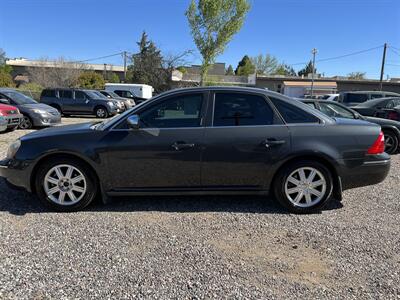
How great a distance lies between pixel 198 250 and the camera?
3.38m

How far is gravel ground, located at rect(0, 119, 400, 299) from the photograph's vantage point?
276 cm

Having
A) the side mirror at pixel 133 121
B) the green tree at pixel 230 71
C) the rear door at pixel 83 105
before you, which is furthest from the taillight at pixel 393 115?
the green tree at pixel 230 71

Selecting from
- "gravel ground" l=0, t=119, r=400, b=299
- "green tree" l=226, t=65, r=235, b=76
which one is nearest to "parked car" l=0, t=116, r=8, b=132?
"gravel ground" l=0, t=119, r=400, b=299

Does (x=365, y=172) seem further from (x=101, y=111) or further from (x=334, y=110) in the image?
(x=101, y=111)

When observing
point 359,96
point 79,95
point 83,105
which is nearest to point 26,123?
point 83,105

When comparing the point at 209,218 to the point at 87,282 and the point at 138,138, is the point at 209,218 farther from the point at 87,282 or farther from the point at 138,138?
the point at 87,282

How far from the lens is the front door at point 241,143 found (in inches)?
166

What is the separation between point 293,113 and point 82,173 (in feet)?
9.03

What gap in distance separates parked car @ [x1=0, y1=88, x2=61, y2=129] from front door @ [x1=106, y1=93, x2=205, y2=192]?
9.52m

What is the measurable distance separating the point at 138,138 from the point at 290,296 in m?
2.47

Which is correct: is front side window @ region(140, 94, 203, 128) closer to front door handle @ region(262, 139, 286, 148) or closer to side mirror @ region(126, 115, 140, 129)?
side mirror @ region(126, 115, 140, 129)

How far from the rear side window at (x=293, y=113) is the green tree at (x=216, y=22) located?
2191 cm

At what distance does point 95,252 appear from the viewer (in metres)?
3.31

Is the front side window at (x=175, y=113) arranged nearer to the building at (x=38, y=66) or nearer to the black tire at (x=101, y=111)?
the black tire at (x=101, y=111)
